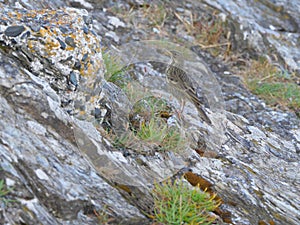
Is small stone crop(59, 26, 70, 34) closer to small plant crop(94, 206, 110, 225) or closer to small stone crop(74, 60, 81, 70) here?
small stone crop(74, 60, 81, 70)

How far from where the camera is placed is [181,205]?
324 cm

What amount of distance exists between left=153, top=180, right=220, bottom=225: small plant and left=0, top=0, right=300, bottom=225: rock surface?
3.7 inches

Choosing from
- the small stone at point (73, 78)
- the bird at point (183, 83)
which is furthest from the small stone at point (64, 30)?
the bird at point (183, 83)

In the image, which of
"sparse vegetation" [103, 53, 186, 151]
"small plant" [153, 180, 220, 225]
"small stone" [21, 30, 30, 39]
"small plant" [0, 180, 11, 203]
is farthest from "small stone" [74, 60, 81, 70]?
"small plant" [0, 180, 11, 203]

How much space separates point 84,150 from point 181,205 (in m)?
0.81

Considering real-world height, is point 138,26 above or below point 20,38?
below

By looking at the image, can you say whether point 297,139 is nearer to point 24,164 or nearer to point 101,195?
point 101,195

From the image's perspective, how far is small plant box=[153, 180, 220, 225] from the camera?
3182 millimetres

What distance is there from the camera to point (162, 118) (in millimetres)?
4242

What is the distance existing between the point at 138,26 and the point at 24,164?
13.4ft

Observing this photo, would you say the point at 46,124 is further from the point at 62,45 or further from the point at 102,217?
the point at 102,217

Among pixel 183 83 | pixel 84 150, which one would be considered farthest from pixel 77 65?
pixel 183 83

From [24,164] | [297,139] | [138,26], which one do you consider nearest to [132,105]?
[24,164]

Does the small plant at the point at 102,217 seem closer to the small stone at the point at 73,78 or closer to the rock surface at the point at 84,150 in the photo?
the rock surface at the point at 84,150
